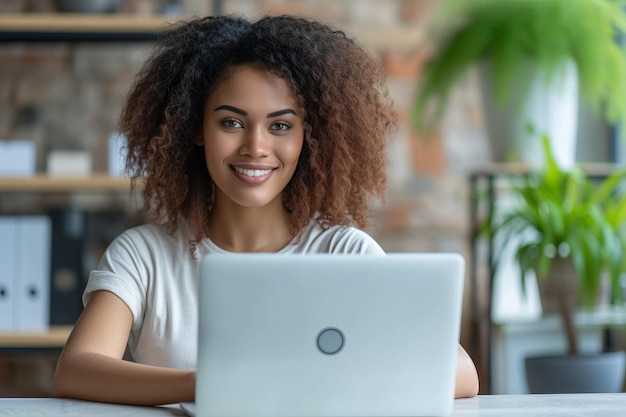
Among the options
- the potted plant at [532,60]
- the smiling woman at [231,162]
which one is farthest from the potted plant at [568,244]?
the smiling woman at [231,162]

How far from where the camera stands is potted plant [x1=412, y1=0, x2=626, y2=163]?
279 centimetres

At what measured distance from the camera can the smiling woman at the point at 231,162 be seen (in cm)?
161

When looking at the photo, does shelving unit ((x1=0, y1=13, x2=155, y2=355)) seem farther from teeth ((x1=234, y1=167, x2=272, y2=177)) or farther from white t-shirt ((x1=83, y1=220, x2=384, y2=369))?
teeth ((x1=234, y1=167, x2=272, y2=177))

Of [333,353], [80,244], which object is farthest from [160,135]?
[80,244]

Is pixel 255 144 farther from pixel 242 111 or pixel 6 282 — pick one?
pixel 6 282

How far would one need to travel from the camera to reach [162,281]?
5.44ft

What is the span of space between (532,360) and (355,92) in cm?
126

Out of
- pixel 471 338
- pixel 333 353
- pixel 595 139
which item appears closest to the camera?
pixel 333 353

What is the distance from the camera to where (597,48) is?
2.79m

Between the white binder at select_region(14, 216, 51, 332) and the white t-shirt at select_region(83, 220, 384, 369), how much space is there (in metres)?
1.19

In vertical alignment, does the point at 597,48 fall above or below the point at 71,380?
above

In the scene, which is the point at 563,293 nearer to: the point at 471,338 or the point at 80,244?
the point at 471,338

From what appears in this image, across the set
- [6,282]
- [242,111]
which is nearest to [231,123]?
[242,111]

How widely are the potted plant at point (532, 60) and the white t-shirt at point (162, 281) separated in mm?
1274
